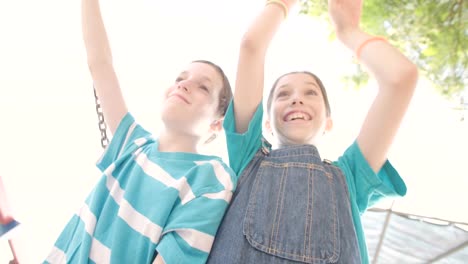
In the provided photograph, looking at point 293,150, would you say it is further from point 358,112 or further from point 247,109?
point 358,112

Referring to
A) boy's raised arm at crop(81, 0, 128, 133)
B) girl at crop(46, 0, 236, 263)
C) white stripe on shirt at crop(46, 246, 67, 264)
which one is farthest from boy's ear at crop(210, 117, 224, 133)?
white stripe on shirt at crop(46, 246, 67, 264)

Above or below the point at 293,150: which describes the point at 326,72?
above

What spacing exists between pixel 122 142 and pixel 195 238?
43 centimetres

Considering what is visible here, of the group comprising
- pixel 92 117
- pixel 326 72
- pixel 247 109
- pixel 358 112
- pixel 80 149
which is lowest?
pixel 80 149

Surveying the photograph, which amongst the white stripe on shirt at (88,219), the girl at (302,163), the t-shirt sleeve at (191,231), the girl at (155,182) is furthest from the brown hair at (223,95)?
the white stripe on shirt at (88,219)

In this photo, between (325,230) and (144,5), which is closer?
(325,230)

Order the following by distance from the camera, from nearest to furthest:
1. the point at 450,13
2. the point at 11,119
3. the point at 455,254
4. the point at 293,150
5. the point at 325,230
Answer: the point at 325,230 → the point at 293,150 → the point at 450,13 → the point at 455,254 → the point at 11,119

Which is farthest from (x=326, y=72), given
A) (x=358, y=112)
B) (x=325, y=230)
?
(x=325, y=230)

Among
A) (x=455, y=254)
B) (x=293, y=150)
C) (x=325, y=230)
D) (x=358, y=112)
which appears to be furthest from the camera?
(x=358, y=112)

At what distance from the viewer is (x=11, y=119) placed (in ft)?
6.23

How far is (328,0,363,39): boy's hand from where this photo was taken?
115 centimetres

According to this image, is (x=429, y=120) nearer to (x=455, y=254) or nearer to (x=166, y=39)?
(x=455, y=254)

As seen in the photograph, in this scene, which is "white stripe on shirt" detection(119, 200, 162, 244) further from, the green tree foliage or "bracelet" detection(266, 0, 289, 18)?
the green tree foliage

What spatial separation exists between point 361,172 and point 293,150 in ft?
0.64
